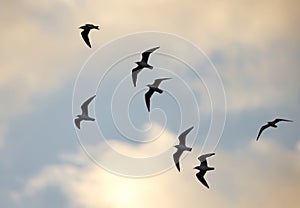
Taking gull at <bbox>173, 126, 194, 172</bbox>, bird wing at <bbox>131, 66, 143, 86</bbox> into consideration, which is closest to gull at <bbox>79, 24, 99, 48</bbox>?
bird wing at <bbox>131, 66, 143, 86</bbox>

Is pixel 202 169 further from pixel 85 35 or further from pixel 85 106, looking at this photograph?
pixel 85 35

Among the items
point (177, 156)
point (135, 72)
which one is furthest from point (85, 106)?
point (177, 156)

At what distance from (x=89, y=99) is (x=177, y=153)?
20.9 ft

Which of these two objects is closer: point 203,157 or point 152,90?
point 203,157

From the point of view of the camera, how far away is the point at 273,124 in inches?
2162

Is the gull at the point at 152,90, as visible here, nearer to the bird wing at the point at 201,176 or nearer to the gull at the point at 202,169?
the gull at the point at 202,169

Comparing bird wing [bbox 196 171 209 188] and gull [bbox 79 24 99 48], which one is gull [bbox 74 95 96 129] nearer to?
gull [bbox 79 24 99 48]

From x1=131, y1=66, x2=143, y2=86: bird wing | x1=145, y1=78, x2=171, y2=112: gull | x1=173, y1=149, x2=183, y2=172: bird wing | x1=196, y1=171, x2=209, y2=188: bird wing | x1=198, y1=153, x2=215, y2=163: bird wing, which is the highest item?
x1=131, y1=66, x2=143, y2=86: bird wing

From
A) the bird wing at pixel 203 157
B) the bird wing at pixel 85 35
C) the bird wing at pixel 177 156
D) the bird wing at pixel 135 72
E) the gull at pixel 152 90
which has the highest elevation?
the bird wing at pixel 85 35

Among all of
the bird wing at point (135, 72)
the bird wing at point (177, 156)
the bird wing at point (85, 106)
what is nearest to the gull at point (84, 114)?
the bird wing at point (85, 106)

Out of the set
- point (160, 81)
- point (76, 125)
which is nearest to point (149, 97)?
point (160, 81)

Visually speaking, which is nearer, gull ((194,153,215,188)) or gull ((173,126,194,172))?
gull ((173,126,194,172))

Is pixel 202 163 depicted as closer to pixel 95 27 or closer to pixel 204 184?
pixel 204 184

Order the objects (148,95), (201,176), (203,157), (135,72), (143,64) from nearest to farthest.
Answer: (203,157), (201,176), (143,64), (135,72), (148,95)
